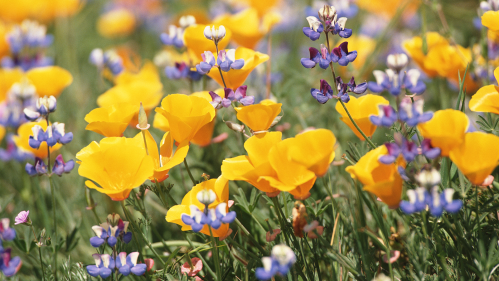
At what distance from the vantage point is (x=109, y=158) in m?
1.11

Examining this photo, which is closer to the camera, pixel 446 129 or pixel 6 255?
pixel 446 129

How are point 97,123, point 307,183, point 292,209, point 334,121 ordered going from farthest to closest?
point 334,121 < point 292,209 < point 97,123 < point 307,183

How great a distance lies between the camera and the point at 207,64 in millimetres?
1150

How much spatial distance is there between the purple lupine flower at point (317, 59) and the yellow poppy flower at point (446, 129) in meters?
0.29

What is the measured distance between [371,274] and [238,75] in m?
0.68

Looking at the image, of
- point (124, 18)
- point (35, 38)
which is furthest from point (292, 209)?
point (124, 18)

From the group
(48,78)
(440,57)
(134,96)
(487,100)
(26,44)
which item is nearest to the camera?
(487,100)

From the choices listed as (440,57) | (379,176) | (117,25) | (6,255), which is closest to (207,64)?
(379,176)

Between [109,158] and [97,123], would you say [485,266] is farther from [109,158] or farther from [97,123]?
[97,123]

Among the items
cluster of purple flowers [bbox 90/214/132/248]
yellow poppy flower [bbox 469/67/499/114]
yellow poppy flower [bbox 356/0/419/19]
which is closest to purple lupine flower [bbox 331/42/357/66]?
yellow poppy flower [bbox 469/67/499/114]

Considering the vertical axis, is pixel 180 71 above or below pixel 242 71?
below

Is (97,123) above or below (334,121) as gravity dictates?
above

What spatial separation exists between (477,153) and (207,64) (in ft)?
2.30

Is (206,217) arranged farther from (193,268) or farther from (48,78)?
(48,78)
